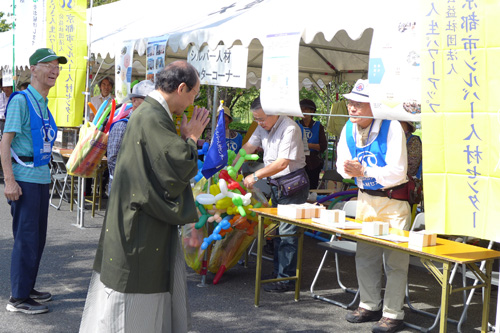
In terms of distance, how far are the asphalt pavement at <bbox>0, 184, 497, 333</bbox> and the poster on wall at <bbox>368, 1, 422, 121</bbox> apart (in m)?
1.73

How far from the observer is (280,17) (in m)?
5.18

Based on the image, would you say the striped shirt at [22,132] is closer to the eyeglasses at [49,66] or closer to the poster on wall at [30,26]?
the eyeglasses at [49,66]

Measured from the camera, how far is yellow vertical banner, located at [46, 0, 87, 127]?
24.1 feet

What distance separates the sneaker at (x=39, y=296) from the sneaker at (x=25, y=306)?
0.23 metres

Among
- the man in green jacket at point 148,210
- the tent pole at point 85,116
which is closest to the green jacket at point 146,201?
the man in green jacket at point 148,210

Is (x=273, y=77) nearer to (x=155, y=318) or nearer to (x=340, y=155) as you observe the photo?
(x=340, y=155)

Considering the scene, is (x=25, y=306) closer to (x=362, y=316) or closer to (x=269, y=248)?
(x=362, y=316)

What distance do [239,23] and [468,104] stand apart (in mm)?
2851

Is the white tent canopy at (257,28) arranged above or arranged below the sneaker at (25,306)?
above

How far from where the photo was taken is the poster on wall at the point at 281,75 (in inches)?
188

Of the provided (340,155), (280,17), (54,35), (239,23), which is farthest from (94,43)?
(340,155)

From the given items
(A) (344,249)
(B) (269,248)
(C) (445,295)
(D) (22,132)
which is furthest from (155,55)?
(C) (445,295)

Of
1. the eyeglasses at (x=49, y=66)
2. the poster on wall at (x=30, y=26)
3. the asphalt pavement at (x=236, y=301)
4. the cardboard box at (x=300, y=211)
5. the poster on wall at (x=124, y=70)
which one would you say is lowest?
the asphalt pavement at (x=236, y=301)

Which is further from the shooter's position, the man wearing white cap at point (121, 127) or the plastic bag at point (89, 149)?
the plastic bag at point (89, 149)
